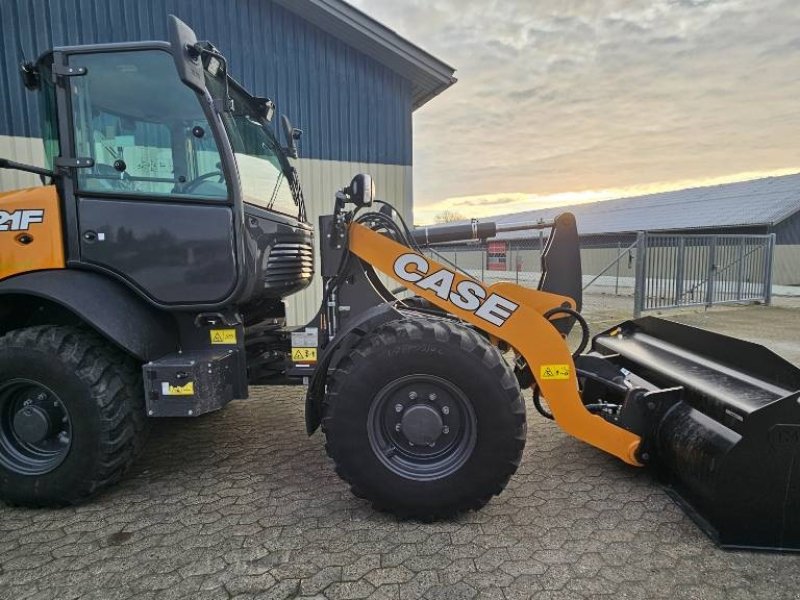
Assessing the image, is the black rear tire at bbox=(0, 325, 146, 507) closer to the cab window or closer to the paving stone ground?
the paving stone ground

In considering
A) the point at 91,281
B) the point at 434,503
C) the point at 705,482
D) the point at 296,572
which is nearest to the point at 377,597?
the point at 296,572

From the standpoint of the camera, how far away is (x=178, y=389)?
2.85 m

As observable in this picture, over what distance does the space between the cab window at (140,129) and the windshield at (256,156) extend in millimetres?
188

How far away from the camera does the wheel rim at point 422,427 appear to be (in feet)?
8.87

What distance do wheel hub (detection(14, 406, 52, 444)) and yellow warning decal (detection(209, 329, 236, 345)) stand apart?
1046 millimetres

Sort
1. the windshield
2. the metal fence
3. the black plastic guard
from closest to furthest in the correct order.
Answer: the windshield, the black plastic guard, the metal fence

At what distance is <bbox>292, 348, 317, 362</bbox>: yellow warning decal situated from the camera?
3287mm

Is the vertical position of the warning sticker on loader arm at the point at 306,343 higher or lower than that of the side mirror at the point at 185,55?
lower

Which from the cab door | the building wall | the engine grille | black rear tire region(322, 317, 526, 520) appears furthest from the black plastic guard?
the building wall

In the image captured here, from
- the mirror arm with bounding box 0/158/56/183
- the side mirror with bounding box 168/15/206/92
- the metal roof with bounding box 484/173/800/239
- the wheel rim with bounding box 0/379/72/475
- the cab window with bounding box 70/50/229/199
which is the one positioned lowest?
the wheel rim with bounding box 0/379/72/475

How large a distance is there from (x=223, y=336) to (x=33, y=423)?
1.19 meters

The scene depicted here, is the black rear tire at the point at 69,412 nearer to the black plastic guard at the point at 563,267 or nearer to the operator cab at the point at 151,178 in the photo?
the operator cab at the point at 151,178

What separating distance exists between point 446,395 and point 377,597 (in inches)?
41.1

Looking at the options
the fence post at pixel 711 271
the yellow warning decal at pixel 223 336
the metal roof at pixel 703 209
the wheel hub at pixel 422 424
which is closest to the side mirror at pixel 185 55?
the yellow warning decal at pixel 223 336
